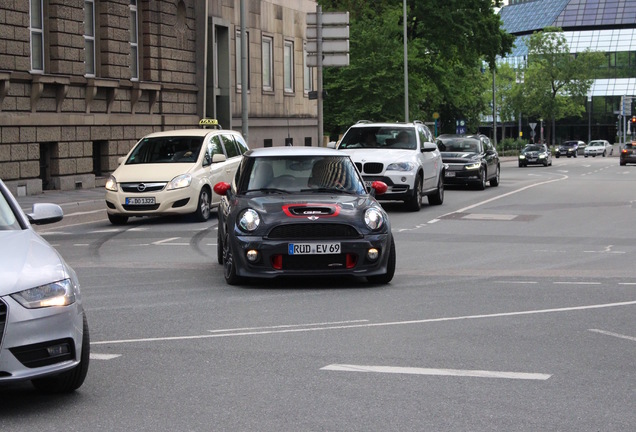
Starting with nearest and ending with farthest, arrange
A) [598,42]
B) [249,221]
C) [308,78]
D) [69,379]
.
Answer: [69,379], [249,221], [308,78], [598,42]

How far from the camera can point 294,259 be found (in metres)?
12.1

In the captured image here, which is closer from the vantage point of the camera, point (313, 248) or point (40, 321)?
point (40, 321)

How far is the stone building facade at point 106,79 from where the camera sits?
30.3 m

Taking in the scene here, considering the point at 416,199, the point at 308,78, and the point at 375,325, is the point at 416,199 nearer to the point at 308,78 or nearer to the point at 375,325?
the point at 375,325

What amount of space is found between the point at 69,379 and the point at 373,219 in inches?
230

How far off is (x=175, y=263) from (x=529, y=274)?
434 cm

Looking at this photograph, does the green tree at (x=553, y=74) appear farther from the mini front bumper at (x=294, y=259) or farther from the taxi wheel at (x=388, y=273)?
the mini front bumper at (x=294, y=259)

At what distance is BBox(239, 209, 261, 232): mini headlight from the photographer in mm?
12125

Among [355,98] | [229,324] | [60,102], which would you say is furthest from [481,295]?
[355,98]

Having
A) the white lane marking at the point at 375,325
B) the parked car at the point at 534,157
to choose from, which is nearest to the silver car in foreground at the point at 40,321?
the white lane marking at the point at 375,325

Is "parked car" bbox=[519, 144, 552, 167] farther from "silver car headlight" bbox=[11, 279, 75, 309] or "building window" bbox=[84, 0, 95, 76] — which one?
"silver car headlight" bbox=[11, 279, 75, 309]

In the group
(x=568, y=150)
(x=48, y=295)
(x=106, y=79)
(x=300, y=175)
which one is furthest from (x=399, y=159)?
(x=568, y=150)

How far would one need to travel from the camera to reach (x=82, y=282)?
13.0 metres

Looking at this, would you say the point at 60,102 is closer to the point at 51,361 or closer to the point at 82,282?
the point at 82,282
